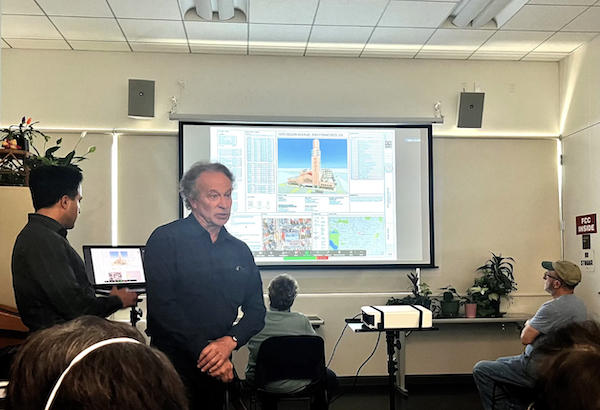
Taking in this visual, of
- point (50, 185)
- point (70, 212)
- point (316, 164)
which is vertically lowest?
point (70, 212)

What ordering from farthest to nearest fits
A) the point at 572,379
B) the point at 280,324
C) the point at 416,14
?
the point at 416,14 → the point at 280,324 → the point at 572,379

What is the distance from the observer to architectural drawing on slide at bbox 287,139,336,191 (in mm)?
4723

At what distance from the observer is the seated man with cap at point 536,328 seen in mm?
3332

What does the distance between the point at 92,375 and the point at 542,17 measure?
4.39 m

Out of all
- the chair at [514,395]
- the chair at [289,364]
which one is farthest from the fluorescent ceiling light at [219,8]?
the chair at [514,395]

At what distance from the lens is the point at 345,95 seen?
190 inches

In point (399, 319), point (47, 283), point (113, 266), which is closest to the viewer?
point (47, 283)

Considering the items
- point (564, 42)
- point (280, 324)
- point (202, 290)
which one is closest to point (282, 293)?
point (280, 324)

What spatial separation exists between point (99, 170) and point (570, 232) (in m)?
4.25

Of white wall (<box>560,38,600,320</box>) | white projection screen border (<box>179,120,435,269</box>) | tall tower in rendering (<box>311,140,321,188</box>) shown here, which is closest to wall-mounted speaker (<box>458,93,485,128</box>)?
white projection screen border (<box>179,120,435,269</box>)

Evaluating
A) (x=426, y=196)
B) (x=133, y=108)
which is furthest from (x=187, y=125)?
(x=426, y=196)

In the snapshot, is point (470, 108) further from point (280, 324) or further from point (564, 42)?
point (280, 324)

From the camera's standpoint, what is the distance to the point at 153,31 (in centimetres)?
431

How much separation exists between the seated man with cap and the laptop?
7.98 feet
